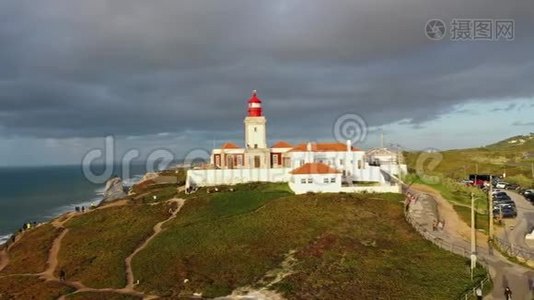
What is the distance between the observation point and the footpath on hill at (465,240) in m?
32.8

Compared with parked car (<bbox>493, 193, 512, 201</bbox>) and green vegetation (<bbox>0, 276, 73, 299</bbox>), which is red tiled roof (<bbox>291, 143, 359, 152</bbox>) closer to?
parked car (<bbox>493, 193, 512, 201</bbox>)

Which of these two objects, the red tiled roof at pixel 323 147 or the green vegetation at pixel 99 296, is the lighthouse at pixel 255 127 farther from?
the green vegetation at pixel 99 296

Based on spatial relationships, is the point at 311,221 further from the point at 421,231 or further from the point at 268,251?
the point at 421,231

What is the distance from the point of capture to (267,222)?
49.4m

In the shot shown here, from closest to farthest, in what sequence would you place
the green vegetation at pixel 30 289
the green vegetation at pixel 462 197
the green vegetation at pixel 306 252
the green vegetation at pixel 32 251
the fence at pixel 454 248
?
1. the fence at pixel 454 248
2. the green vegetation at pixel 306 252
3. the green vegetation at pixel 30 289
4. the green vegetation at pixel 32 251
5. the green vegetation at pixel 462 197

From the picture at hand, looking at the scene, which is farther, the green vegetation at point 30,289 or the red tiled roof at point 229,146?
the red tiled roof at point 229,146

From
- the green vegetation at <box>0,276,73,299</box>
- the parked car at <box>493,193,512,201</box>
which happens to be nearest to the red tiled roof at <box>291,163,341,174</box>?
the parked car at <box>493,193,512,201</box>

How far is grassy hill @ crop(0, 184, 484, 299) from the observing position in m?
35.5

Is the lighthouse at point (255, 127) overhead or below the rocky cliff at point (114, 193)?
overhead

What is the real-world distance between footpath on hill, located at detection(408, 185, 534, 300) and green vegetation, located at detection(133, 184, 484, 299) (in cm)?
202

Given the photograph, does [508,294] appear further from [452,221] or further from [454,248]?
[452,221]

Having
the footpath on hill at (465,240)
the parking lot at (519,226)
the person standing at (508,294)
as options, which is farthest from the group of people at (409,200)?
the person standing at (508,294)

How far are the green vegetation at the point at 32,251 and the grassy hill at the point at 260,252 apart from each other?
0.82ft

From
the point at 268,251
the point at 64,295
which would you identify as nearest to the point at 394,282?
the point at 268,251
